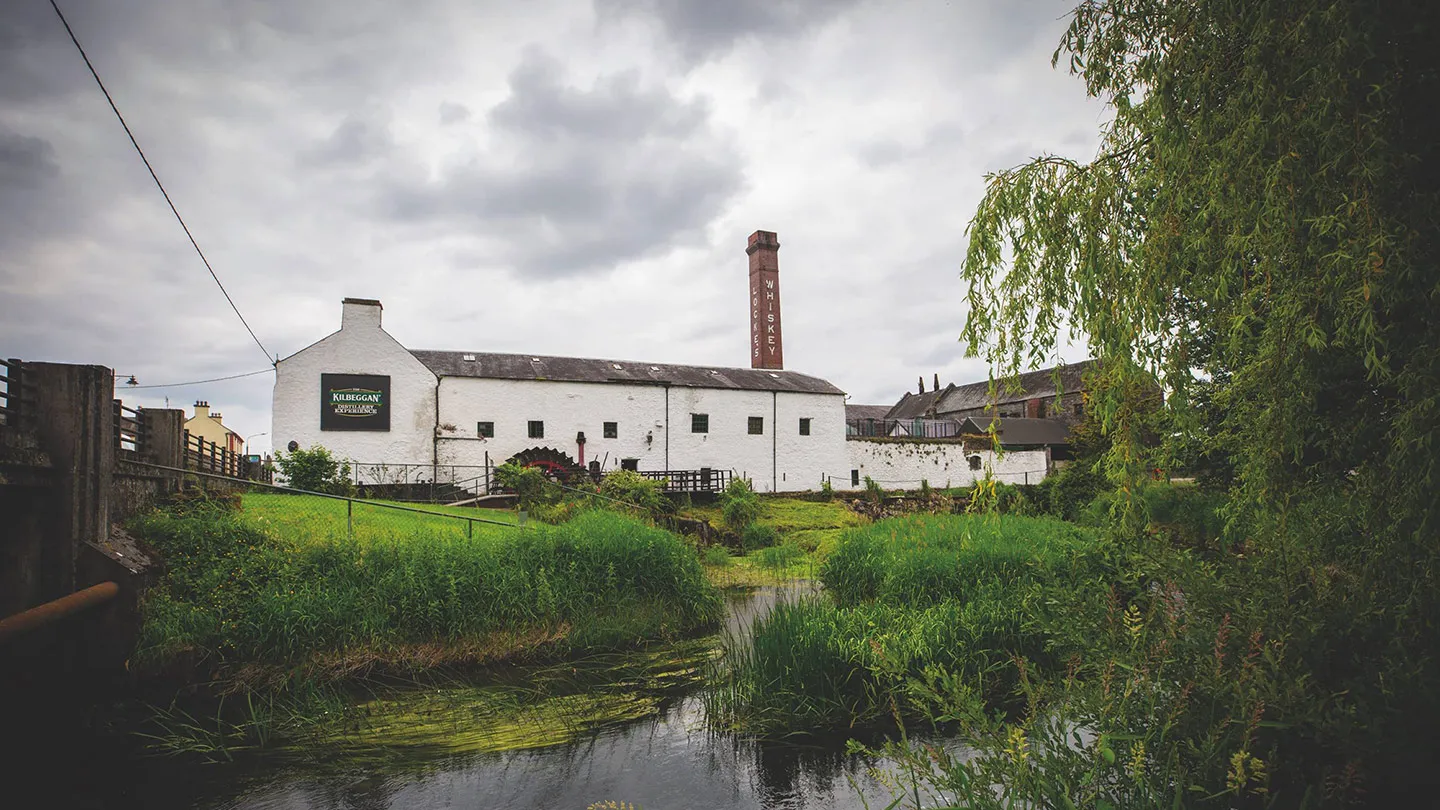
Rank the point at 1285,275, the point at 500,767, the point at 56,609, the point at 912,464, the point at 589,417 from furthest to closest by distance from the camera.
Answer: the point at 912,464 → the point at 589,417 → the point at 56,609 → the point at 500,767 → the point at 1285,275

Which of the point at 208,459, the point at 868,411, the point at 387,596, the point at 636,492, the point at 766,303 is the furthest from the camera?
the point at 868,411

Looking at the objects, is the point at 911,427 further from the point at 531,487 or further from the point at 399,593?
the point at 399,593

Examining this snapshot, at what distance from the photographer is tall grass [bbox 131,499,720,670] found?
7633 millimetres

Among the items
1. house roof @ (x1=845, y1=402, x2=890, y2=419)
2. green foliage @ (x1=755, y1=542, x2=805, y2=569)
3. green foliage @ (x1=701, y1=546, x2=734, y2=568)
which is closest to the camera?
green foliage @ (x1=755, y1=542, x2=805, y2=569)

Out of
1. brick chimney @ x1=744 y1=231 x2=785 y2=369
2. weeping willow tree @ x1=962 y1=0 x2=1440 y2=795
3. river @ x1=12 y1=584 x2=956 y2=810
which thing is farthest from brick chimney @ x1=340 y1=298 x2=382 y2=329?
weeping willow tree @ x1=962 y1=0 x2=1440 y2=795

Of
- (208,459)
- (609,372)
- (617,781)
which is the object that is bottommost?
(617,781)

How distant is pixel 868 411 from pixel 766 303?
3057cm

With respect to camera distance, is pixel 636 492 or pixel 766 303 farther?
pixel 766 303

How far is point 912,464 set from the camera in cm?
3466

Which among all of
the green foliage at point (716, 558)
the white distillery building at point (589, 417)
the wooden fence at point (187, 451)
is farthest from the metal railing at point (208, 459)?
the green foliage at point (716, 558)

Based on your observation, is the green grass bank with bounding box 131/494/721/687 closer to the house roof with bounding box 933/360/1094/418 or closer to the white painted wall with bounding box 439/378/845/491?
the white painted wall with bounding box 439/378/845/491

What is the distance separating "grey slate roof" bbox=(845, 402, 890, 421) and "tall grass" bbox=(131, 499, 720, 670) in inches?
2043

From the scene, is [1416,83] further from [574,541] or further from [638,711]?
[574,541]

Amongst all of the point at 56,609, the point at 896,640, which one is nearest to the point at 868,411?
the point at 896,640
